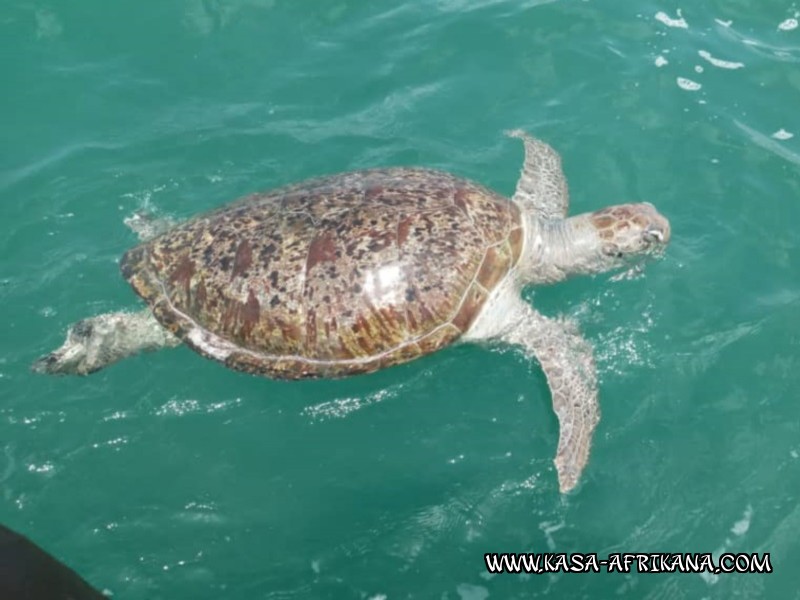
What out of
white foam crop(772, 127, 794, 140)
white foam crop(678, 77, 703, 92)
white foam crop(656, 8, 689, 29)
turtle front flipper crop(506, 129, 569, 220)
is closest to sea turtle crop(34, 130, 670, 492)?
turtle front flipper crop(506, 129, 569, 220)

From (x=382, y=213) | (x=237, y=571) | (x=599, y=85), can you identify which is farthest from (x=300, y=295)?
(x=599, y=85)

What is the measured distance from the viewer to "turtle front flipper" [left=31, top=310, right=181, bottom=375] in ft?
18.0

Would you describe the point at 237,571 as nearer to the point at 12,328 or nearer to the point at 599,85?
the point at 12,328

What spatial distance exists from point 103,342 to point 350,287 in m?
2.02

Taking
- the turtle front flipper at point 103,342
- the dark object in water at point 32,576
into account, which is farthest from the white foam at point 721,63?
the dark object in water at point 32,576

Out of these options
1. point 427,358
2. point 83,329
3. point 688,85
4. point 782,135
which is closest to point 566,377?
point 427,358

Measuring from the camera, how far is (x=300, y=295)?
204 inches

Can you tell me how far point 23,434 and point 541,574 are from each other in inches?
153

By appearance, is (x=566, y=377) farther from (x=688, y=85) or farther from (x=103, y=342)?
(x=688, y=85)

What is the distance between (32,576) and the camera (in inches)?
117

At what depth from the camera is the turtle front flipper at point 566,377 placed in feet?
16.6

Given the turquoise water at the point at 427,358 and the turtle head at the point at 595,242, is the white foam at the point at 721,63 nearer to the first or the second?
the turquoise water at the point at 427,358

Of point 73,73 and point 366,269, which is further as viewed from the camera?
point 73,73

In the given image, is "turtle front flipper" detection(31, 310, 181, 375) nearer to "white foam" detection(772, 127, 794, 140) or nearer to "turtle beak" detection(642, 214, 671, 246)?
A: "turtle beak" detection(642, 214, 671, 246)
